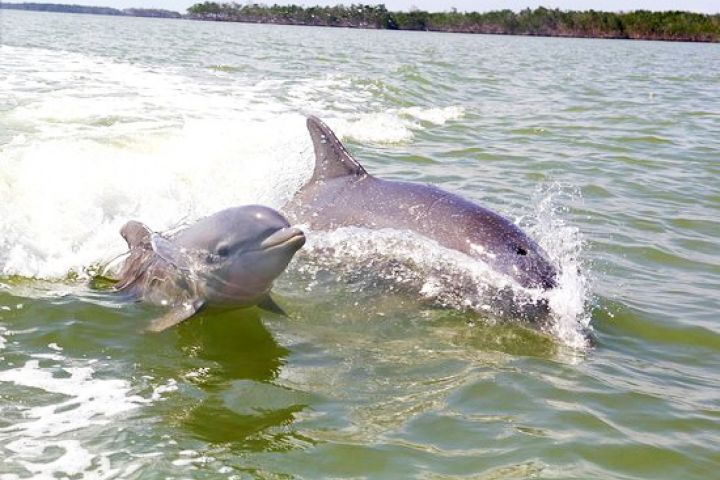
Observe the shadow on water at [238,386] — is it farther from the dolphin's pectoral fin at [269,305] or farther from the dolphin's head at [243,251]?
the dolphin's head at [243,251]

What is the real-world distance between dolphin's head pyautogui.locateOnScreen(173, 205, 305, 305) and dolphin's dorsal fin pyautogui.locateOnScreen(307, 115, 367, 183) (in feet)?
7.19

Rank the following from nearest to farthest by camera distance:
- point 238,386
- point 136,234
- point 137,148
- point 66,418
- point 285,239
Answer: point 66,418
point 238,386
point 285,239
point 136,234
point 137,148

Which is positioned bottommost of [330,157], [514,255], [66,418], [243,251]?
[66,418]

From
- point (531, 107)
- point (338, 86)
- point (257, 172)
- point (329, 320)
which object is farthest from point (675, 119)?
point (329, 320)

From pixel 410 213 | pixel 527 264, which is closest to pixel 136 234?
pixel 410 213

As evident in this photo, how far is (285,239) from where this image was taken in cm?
545

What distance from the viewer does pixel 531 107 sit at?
804 inches

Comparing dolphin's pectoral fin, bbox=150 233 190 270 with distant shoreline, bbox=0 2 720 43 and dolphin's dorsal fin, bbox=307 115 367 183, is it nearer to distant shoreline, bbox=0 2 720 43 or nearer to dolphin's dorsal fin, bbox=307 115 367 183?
dolphin's dorsal fin, bbox=307 115 367 183

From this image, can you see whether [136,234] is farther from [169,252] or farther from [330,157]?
[330,157]

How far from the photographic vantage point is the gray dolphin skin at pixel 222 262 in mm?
5617

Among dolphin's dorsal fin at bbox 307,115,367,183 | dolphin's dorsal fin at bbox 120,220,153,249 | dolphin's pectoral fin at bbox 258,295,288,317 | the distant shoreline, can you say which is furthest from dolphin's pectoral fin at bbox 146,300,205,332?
the distant shoreline

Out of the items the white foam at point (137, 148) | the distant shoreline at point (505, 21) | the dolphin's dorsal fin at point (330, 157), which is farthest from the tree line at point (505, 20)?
the dolphin's dorsal fin at point (330, 157)

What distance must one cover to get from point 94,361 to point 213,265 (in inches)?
39.5

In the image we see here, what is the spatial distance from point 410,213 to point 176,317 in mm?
2413
